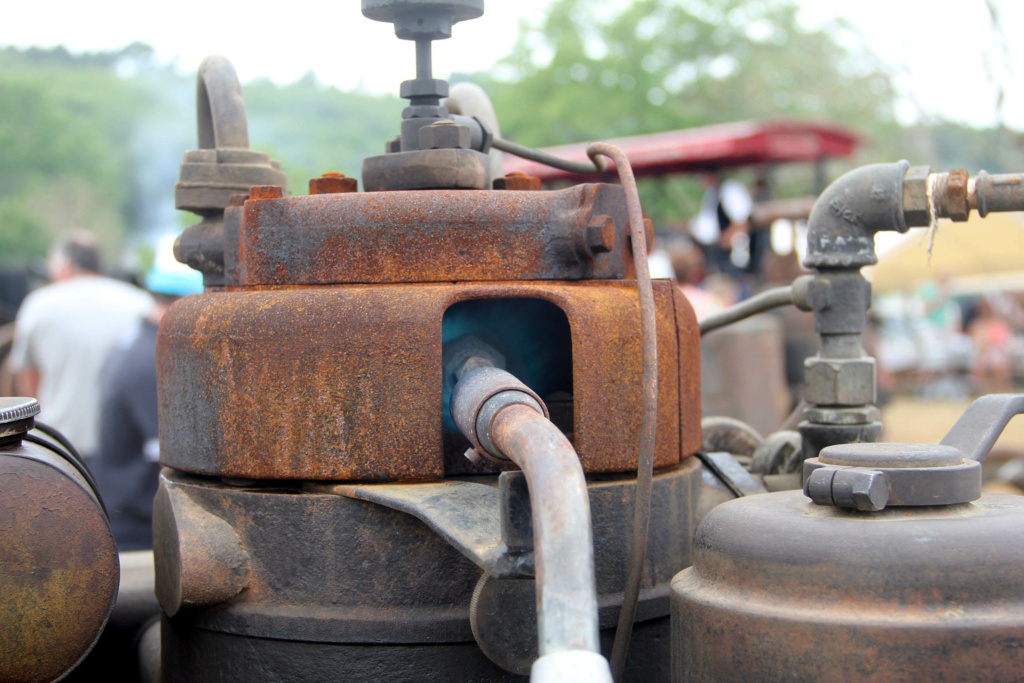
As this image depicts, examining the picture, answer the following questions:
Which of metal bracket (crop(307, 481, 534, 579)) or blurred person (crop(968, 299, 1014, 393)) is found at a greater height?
metal bracket (crop(307, 481, 534, 579))

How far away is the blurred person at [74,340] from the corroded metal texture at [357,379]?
3812 mm

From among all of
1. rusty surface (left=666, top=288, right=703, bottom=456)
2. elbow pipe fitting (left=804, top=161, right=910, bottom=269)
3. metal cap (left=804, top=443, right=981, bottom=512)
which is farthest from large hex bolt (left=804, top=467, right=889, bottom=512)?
elbow pipe fitting (left=804, top=161, right=910, bottom=269)

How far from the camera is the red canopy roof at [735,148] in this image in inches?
449

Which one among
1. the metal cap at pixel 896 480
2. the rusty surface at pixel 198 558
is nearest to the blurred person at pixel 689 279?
the rusty surface at pixel 198 558

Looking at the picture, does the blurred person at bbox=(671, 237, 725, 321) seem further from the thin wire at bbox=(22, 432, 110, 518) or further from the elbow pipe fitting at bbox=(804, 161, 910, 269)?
the thin wire at bbox=(22, 432, 110, 518)

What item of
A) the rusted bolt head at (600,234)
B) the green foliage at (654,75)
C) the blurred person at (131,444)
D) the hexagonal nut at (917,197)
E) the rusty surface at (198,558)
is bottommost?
the blurred person at (131,444)

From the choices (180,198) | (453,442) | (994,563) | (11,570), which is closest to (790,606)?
(994,563)

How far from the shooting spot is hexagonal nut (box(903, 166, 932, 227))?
1.96 m

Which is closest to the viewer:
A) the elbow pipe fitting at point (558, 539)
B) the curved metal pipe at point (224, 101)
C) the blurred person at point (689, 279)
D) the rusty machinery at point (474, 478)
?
the elbow pipe fitting at point (558, 539)

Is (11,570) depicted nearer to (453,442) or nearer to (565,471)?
(453,442)

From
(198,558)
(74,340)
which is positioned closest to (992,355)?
(74,340)

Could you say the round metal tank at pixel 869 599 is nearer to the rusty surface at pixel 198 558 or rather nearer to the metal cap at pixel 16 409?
the rusty surface at pixel 198 558

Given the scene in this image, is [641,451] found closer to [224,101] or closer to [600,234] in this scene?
[600,234]

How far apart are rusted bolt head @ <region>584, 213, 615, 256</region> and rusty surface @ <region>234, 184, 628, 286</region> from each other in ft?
0.04
